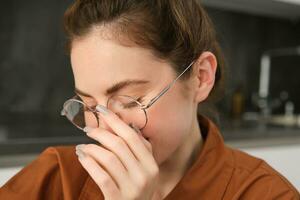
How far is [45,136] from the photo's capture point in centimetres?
153

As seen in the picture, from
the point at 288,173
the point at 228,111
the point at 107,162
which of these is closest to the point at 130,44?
the point at 107,162

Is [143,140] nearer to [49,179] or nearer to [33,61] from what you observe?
[49,179]

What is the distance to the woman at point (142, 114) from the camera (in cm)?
74

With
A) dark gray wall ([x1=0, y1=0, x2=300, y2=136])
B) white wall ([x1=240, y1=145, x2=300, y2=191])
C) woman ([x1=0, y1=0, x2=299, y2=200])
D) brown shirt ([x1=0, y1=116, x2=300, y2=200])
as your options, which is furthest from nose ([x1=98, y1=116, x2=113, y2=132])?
white wall ([x1=240, y1=145, x2=300, y2=191])

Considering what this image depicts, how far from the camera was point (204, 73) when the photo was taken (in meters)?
0.90

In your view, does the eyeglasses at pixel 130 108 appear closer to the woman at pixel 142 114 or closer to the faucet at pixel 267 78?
the woman at pixel 142 114

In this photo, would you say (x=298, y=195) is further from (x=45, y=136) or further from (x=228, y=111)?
(x=228, y=111)

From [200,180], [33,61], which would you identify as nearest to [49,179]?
[200,180]

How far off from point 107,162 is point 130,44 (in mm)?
237

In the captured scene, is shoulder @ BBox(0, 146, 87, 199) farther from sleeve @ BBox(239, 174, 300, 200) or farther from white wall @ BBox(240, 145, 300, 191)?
white wall @ BBox(240, 145, 300, 191)

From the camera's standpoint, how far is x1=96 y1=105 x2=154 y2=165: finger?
735mm

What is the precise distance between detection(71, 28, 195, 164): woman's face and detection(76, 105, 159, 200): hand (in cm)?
7

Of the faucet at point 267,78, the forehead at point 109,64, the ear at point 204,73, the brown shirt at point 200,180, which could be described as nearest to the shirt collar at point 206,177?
the brown shirt at point 200,180

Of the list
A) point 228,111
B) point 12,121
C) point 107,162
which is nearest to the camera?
point 107,162
